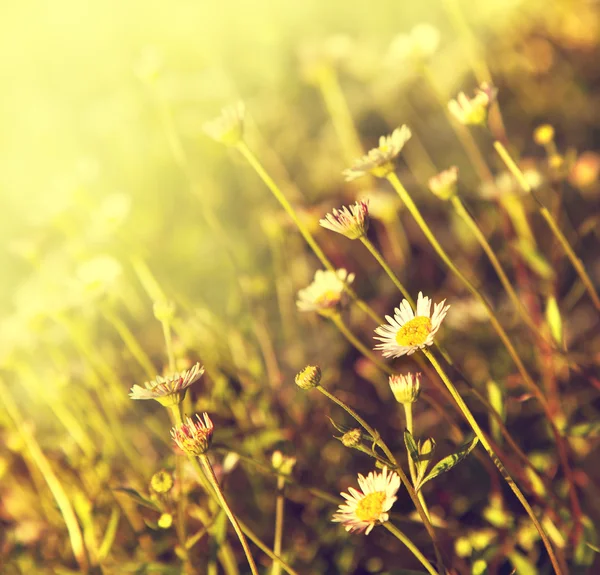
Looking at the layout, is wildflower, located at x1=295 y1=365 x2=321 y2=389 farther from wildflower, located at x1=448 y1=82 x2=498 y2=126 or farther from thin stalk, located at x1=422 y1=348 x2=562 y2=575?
wildflower, located at x1=448 y1=82 x2=498 y2=126

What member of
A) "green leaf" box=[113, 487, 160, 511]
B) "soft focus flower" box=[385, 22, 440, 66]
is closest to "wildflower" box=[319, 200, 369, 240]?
"green leaf" box=[113, 487, 160, 511]

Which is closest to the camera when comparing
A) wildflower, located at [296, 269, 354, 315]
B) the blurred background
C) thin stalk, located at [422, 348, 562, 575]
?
thin stalk, located at [422, 348, 562, 575]

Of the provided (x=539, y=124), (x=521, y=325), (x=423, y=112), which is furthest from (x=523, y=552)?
(x=423, y=112)

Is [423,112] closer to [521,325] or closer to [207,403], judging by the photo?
[521,325]

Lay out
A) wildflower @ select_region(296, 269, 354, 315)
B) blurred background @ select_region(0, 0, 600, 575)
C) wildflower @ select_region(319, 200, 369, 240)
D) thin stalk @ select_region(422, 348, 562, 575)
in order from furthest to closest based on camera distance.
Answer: blurred background @ select_region(0, 0, 600, 575) < wildflower @ select_region(296, 269, 354, 315) < wildflower @ select_region(319, 200, 369, 240) < thin stalk @ select_region(422, 348, 562, 575)

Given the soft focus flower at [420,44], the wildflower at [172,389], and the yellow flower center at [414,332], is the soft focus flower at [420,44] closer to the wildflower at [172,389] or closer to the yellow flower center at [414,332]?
the yellow flower center at [414,332]

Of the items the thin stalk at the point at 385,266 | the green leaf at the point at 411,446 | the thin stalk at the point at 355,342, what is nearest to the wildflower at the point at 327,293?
the thin stalk at the point at 355,342

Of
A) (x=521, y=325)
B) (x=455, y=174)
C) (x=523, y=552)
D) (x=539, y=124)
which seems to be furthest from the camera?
(x=539, y=124)
